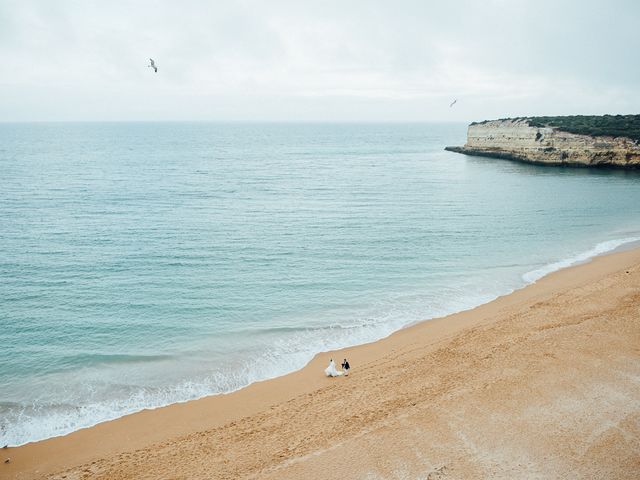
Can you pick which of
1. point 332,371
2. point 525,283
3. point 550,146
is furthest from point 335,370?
point 550,146

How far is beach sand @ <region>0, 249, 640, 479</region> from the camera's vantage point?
1105 cm

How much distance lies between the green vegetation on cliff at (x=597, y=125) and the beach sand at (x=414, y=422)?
6555cm

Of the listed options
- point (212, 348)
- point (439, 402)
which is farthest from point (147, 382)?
point (439, 402)

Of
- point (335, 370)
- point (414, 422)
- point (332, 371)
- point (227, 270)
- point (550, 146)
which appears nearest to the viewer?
point (414, 422)

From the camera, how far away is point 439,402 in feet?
43.8

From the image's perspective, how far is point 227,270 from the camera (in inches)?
1016

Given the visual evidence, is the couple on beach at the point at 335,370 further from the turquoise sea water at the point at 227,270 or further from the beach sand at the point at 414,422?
the turquoise sea water at the point at 227,270

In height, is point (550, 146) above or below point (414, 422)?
above

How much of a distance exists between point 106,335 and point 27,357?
2.70 meters

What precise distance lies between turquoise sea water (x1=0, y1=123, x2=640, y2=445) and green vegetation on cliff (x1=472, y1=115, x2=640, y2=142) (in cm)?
2135

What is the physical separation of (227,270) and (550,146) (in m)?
66.6

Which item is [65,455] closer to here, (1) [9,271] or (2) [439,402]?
(2) [439,402]

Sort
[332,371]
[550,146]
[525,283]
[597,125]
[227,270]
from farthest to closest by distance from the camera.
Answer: [597,125], [550,146], [227,270], [525,283], [332,371]

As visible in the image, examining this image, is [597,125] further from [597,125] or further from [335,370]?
[335,370]
